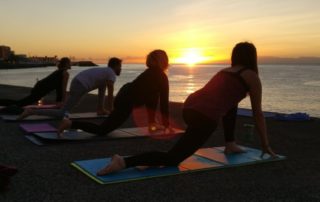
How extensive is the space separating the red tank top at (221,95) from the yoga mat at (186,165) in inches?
29.1

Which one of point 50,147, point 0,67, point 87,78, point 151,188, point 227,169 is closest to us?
point 151,188

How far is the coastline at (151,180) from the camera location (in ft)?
13.3

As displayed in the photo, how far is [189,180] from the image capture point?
4.55 metres

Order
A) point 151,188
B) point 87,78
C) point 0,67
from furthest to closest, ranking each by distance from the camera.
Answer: point 0,67
point 87,78
point 151,188

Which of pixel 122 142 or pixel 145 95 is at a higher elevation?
pixel 145 95

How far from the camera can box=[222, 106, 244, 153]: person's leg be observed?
18.2 feet

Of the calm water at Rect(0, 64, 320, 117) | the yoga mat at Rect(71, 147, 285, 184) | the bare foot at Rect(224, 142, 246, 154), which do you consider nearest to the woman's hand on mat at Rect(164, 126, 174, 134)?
the yoga mat at Rect(71, 147, 285, 184)

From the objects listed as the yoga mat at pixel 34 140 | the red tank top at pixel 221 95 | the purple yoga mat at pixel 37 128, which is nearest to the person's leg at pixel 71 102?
the purple yoga mat at pixel 37 128

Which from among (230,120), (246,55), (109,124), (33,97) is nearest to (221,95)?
(246,55)

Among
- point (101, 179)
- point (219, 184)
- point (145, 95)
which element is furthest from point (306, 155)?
point (101, 179)

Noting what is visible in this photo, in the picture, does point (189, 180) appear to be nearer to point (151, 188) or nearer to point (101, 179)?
point (151, 188)

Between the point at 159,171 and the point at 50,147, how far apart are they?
2.14 metres

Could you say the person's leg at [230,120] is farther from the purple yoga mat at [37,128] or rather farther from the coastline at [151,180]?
the purple yoga mat at [37,128]

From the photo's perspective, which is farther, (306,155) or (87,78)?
(87,78)
